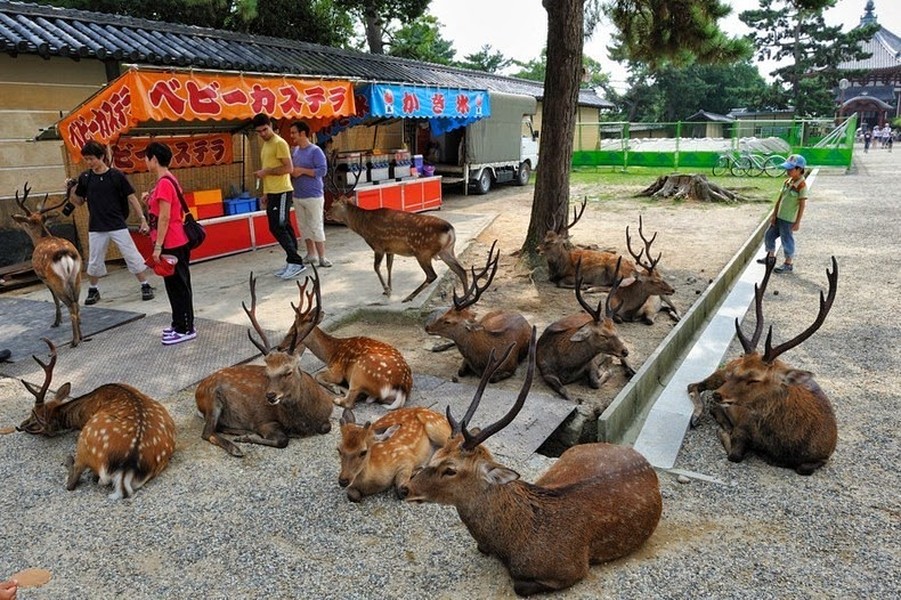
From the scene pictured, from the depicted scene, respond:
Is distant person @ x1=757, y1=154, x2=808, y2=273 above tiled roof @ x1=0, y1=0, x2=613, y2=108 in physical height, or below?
below

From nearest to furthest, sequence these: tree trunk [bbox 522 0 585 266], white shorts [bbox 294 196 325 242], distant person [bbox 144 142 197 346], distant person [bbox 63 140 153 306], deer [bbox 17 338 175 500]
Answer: deer [bbox 17 338 175 500] → distant person [bbox 144 142 197 346] → distant person [bbox 63 140 153 306] → white shorts [bbox 294 196 325 242] → tree trunk [bbox 522 0 585 266]

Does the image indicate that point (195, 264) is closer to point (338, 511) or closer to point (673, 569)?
point (338, 511)

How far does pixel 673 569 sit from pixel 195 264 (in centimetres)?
705

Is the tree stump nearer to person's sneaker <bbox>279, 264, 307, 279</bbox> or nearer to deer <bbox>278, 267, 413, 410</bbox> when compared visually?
person's sneaker <bbox>279, 264, 307, 279</bbox>

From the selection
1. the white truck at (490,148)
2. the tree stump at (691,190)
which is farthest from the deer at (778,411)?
the white truck at (490,148)

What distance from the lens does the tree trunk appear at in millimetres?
7926

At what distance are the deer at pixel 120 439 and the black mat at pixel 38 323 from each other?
6.08ft

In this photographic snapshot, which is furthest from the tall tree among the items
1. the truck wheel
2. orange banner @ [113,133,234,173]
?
orange banner @ [113,133,234,173]

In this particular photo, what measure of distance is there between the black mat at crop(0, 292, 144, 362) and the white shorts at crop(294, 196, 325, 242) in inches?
88.6

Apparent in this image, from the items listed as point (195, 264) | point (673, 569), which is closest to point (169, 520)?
point (673, 569)

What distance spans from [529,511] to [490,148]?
568 inches

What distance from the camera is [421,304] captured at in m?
6.46

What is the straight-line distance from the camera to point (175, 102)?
279 inches

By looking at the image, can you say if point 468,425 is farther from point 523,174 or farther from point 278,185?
point 523,174
